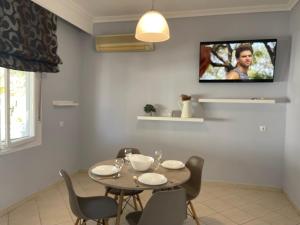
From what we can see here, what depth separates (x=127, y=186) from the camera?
199 cm

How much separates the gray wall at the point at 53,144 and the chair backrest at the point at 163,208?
6.62 ft

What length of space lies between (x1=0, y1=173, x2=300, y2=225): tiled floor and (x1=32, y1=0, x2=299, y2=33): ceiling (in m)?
2.61

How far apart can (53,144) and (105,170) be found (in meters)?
1.85

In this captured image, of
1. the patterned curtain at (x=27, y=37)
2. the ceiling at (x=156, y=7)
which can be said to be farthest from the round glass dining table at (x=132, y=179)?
the ceiling at (x=156, y=7)

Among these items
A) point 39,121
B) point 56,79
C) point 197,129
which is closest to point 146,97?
point 197,129

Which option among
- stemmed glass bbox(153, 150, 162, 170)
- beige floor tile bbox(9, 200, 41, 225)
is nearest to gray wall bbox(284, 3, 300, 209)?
stemmed glass bbox(153, 150, 162, 170)

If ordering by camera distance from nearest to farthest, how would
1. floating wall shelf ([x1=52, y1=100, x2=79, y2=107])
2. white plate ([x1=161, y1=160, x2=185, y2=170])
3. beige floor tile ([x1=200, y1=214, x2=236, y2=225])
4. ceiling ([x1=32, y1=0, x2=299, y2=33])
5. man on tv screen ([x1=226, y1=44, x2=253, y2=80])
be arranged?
1. white plate ([x1=161, y1=160, x2=185, y2=170])
2. beige floor tile ([x1=200, y1=214, x2=236, y2=225])
3. ceiling ([x1=32, y1=0, x2=299, y2=33])
4. man on tv screen ([x1=226, y1=44, x2=253, y2=80])
5. floating wall shelf ([x1=52, y1=100, x2=79, y2=107])

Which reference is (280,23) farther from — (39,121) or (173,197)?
(39,121)

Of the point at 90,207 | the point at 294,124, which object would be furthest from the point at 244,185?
the point at 90,207

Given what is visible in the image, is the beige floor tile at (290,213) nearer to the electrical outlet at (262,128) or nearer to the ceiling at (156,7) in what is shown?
the electrical outlet at (262,128)

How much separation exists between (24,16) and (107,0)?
4.07 feet

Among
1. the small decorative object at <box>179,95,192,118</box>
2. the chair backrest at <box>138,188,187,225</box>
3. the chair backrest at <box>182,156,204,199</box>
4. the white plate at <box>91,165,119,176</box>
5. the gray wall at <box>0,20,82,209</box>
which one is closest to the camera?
the chair backrest at <box>138,188,187,225</box>

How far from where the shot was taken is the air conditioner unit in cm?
414

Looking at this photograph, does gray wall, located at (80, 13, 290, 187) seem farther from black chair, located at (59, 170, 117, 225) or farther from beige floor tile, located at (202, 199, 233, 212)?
black chair, located at (59, 170, 117, 225)
